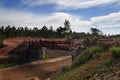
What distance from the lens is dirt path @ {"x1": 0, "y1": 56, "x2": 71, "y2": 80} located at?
125 feet

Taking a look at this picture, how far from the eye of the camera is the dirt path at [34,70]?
38.2 metres

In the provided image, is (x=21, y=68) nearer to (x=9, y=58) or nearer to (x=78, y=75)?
(x=9, y=58)

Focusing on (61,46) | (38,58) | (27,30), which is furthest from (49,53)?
(27,30)

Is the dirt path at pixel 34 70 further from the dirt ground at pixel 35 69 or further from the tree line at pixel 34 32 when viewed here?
the tree line at pixel 34 32

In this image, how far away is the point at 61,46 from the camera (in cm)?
4331

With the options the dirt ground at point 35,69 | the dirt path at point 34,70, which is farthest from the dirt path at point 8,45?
the dirt path at point 34,70

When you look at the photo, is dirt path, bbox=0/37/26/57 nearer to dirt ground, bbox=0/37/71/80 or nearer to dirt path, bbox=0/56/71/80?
dirt ground, bbox=0/37/71/80

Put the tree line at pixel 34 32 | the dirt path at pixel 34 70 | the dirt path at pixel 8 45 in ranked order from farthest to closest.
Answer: the tree line at pixel 34 32, the dirt path at pixel 8 45, the dirt path at pixel 34 70

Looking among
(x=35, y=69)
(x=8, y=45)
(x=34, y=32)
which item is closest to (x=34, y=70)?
(x=35, y=69)

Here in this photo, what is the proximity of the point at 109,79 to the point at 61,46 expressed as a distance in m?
32.7

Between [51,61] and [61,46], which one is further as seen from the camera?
[51,61]

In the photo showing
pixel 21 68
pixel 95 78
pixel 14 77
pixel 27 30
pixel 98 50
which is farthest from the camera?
pixel 27 30

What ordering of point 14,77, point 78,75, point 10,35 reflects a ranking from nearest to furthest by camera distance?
point 78,75
point 14,77
point 10,35

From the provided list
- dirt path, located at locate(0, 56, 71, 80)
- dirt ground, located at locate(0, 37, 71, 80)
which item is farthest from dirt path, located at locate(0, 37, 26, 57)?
dirt path, located at locate(0, 56, 71, 80)
